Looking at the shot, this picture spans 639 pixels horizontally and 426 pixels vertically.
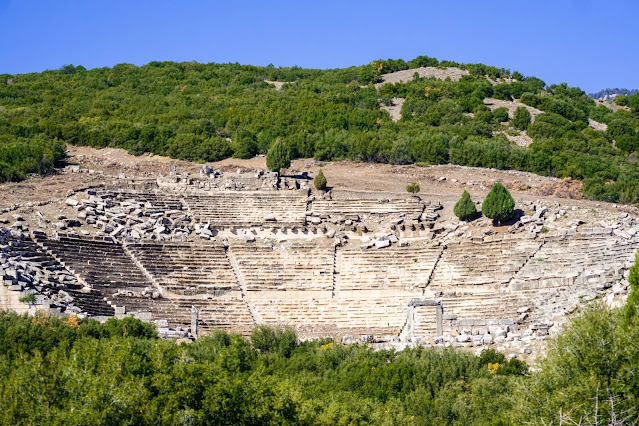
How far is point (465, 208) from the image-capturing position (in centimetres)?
5503

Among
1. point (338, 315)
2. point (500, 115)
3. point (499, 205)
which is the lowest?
point (338, 315)

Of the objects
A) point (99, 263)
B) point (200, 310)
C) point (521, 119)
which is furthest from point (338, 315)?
point (521, 119)

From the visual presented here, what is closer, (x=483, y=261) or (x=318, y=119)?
(x=483, y=261)

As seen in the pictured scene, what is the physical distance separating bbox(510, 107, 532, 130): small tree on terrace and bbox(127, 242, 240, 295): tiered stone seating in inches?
1360

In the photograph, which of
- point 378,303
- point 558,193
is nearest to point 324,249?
point 378,303

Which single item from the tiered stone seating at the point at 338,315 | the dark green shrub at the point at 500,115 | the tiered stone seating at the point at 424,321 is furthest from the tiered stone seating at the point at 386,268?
the dark green shrub at the point at 500,115

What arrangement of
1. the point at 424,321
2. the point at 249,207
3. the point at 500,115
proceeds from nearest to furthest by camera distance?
the point at 424,321 → the point at 249,207 → the point at 500,115

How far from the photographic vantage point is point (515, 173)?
219 ft

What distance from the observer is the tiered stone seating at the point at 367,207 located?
57866 mm

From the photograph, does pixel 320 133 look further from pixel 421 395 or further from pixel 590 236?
pixel 421 395

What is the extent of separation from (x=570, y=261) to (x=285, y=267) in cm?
1246

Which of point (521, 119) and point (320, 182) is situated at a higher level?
point (521, 119)

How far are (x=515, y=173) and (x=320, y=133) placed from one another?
15.4 m

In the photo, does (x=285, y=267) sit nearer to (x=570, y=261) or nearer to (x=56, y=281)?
(x=56, y=281)
